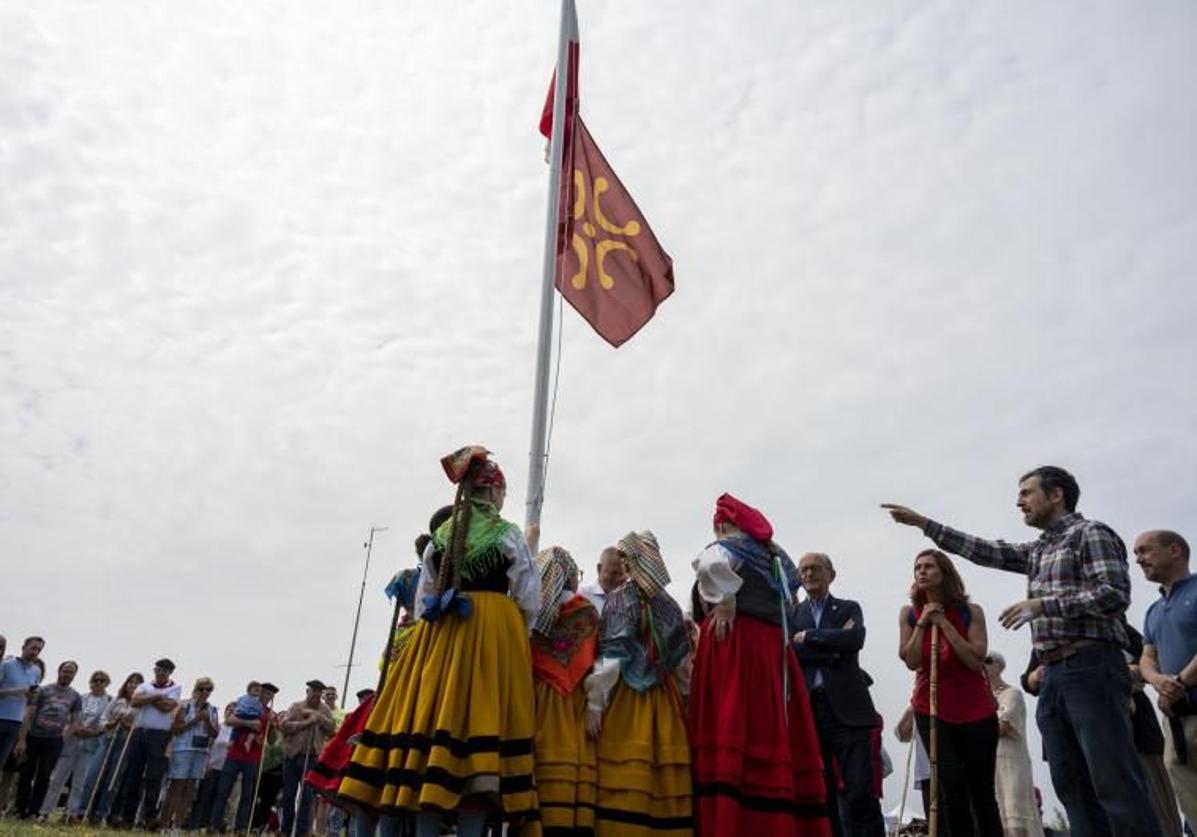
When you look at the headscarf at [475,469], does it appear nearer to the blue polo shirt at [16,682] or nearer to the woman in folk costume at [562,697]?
the woman in folk costume at [562,697]

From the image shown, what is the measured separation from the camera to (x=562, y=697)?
16.1 feet

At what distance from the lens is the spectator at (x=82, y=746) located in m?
12.5

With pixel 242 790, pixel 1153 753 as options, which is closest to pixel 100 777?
pixel 242 790

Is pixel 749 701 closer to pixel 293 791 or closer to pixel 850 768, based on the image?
pixel 850 768

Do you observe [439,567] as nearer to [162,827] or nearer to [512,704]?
[512,704]

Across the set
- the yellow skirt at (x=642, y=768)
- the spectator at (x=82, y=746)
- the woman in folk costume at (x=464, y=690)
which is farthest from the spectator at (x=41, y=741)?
the yellow skirt at (x=642, y=768)

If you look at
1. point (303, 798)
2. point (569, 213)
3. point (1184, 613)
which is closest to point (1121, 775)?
point (1184, 613)

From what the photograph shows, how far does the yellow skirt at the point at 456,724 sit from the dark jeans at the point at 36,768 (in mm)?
8745

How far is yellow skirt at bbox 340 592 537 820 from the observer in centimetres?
427

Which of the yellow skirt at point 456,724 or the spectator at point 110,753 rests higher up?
the spectator at point 110,753

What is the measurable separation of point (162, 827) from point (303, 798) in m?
1.63

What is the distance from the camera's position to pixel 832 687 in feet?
19.7

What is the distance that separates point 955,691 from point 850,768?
861 mm

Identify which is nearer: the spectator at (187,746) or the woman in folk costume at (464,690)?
the woman in folk costume at (464,690)
